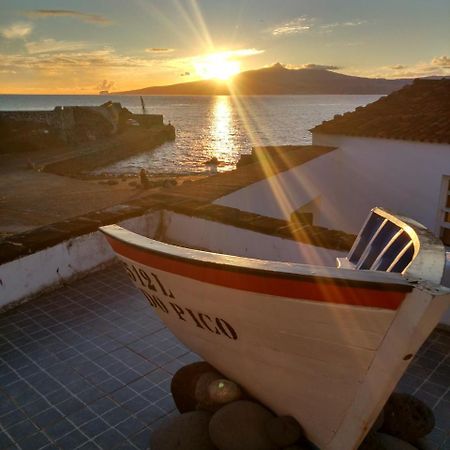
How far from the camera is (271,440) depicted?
3525 millimetres

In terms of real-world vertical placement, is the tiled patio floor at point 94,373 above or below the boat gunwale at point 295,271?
below

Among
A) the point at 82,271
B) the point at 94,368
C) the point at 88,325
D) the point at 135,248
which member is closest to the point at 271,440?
the point at 135,248

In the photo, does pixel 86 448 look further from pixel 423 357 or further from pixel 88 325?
pixel 423 357

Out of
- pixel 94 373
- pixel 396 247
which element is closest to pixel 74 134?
pixel 94 373

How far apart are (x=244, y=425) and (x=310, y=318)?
4.12ft

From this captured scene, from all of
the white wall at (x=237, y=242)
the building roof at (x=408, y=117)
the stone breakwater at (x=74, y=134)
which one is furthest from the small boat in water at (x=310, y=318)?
the stone breakwater at (x=74, y=134)

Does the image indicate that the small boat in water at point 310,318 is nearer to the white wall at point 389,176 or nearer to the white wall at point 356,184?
the white wall at point 356,184

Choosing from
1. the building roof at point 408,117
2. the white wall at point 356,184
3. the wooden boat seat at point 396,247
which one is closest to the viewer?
the wooden boat seat at point 396,247

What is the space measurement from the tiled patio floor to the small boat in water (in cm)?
119

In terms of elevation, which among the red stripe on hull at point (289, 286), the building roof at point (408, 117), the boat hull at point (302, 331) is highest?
the building roof at point (408, 117)

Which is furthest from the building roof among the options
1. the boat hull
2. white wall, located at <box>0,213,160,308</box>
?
the boat hull

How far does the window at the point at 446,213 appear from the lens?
11.1 meters

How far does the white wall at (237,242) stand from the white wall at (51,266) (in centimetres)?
110

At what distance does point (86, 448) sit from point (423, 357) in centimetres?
393
